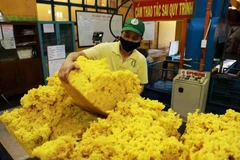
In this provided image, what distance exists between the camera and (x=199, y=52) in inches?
99.9

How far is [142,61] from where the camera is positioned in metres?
1.72

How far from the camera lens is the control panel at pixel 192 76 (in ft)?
8.06

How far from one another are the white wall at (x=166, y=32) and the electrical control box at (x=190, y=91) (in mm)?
5744

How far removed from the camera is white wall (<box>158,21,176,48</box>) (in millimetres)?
7938

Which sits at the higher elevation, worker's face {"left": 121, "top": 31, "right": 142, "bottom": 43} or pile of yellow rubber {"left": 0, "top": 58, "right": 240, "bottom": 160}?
worker's face {"left": 121, "top": 31, "right": 142, "bottom": 43}

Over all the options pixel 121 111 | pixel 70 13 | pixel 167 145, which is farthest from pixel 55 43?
pixel 167 145

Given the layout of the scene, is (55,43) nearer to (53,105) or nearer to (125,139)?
(53,105)

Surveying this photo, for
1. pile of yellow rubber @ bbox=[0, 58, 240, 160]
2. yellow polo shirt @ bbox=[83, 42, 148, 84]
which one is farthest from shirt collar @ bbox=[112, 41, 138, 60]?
pile of yellow rubber @ bbox=[0, 58, 240, 160]

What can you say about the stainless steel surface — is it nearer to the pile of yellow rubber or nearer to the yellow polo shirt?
the pile of yellow rubber

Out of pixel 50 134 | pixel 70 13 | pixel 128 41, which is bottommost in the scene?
pixel 50 134

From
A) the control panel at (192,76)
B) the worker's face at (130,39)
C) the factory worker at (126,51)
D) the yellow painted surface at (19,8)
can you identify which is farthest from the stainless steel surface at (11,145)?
the yellow painted surface at (19,8)

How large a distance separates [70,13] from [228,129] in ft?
17.3

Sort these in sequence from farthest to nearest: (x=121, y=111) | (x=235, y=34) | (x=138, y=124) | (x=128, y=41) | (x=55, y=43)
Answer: (x=55, y=43) → (x=235, y=34) → (x=128, y=41) → (x=121, y=111) → (x=138, y=124)

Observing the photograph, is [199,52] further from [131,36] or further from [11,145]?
[11,145]
